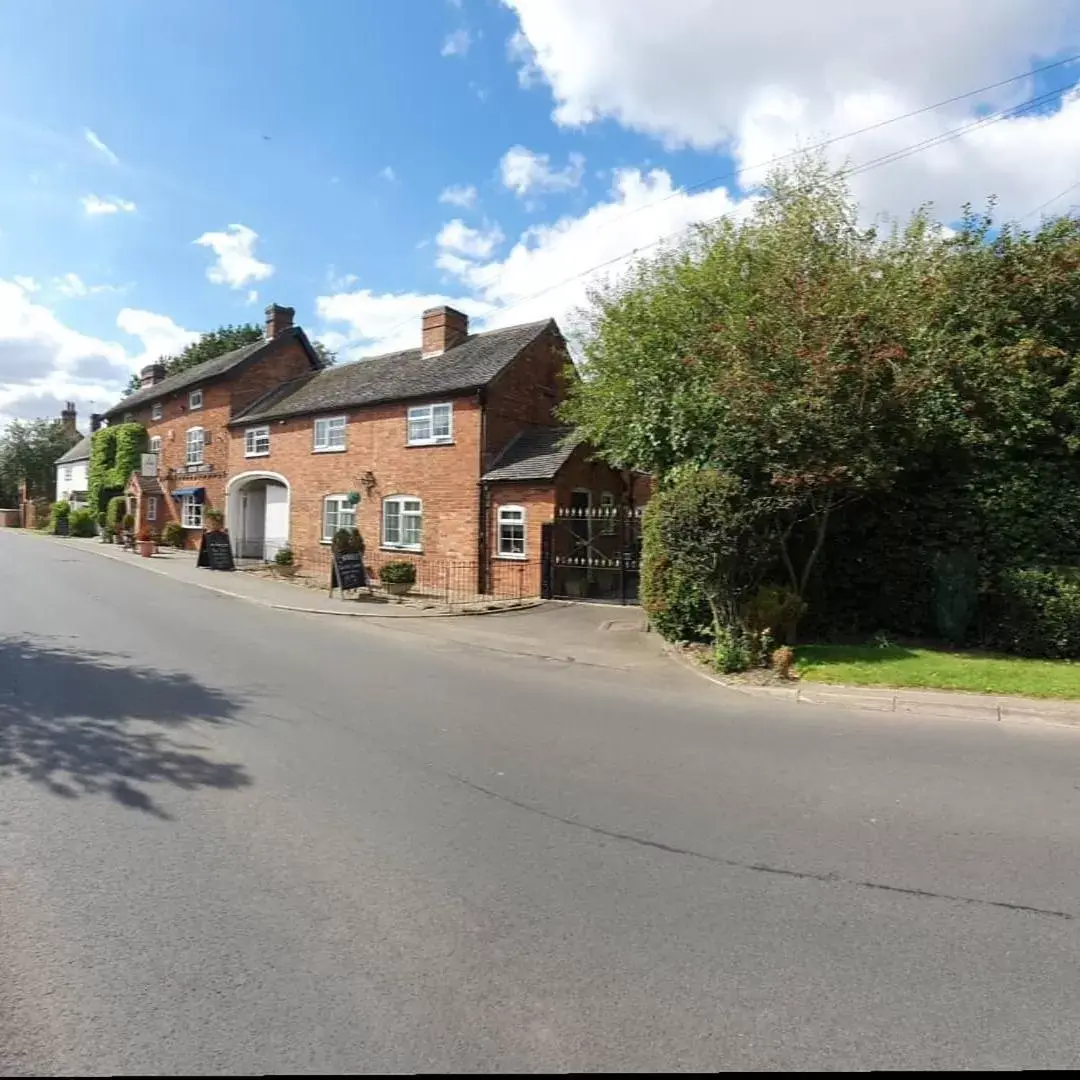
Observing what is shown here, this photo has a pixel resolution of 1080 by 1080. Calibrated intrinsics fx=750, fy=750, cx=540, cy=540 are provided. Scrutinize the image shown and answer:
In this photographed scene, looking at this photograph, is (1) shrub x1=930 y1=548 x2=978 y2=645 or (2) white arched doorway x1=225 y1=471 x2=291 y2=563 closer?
(1) shrub x1=930 y1=548 x2=978 y2=645

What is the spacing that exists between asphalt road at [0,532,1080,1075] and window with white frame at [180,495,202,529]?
28003 millimetres

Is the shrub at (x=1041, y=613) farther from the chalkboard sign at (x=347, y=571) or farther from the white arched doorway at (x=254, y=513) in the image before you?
the white arched doorway at (x=254, y=513)

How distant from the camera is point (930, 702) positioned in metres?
8.09

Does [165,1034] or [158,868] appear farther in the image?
[158,868]

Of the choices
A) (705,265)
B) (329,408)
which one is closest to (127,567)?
(329,408)

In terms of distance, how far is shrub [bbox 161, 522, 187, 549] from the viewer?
34.0 m

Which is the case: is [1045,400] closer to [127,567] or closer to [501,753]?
[501,753]

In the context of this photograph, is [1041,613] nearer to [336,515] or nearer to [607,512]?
[607,512]

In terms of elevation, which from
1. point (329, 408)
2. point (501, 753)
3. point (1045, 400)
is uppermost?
point (329, 408)

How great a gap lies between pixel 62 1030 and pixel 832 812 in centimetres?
429

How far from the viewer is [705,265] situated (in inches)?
588

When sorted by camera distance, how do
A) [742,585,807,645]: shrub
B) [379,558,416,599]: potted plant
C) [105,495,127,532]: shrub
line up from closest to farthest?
1. [742,585,807,645]: shrub
2. [379,558,416,599]: potted plant
3. [105,495,127,532]: shrub

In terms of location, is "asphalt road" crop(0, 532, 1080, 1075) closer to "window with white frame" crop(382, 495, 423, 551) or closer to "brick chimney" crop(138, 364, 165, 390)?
"window with white frame" crop(382, 495, 423, 551)

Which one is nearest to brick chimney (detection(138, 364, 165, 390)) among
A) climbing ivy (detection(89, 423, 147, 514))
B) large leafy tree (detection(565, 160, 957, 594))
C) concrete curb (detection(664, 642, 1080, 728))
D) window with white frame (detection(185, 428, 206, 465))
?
climbing ivy (detection(89, 423, 147, 514))
